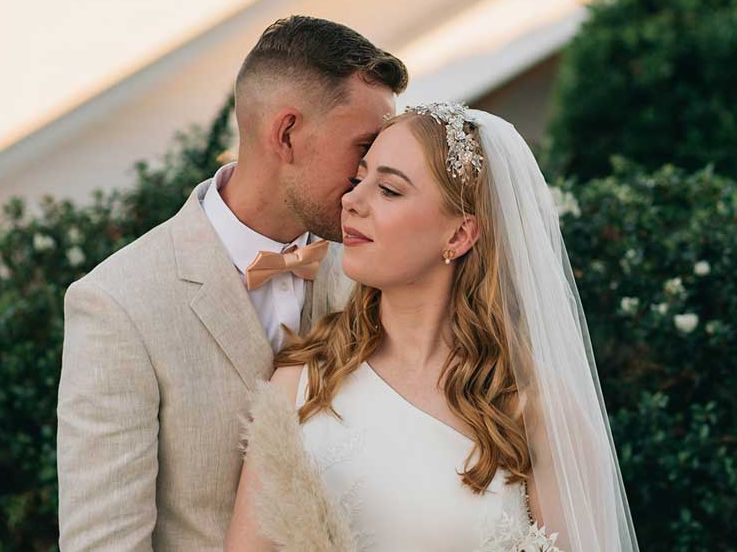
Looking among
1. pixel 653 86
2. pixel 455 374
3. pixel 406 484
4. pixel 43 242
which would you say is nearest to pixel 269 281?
pixel 455 374

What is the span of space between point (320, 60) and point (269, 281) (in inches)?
24.2

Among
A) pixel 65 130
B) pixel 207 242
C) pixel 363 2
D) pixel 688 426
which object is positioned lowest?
pixel 688 426

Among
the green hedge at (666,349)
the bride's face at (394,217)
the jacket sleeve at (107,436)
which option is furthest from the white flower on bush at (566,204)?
the jacket sleeve at (107,436)

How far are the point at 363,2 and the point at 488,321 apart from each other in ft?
15.0

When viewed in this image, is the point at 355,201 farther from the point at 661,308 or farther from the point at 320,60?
the point at 661,308

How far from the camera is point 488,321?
3021 mm

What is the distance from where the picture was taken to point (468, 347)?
119 inches

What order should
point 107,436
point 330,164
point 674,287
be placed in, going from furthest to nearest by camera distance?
point 674,287 < point 330,164 < point 107,436

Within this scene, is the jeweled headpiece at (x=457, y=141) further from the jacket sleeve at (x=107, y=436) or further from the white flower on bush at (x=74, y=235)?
the white flower on bush at (x=74, y=235)

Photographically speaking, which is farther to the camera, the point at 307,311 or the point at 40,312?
the point at 40,312

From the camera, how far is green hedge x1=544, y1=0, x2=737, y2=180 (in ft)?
23.2

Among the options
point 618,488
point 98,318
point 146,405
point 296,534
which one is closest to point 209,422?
point 146,405

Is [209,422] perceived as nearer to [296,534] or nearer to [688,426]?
[296,534]

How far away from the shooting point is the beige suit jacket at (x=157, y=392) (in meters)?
2.76
